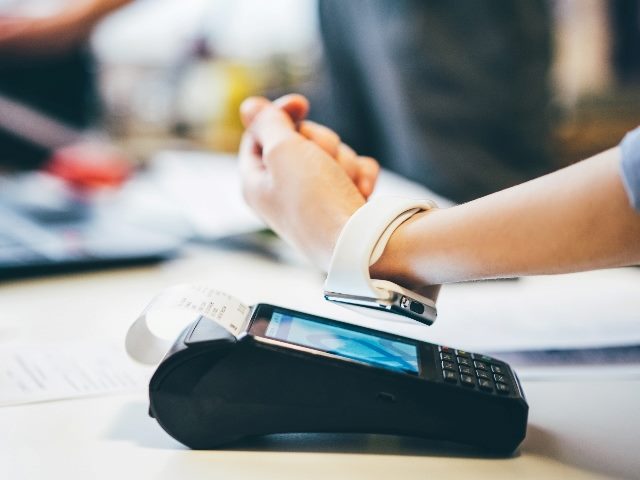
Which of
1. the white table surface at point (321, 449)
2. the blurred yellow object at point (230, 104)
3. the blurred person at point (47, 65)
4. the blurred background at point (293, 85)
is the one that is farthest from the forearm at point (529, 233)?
the blurred yellow object at point (230, 104)

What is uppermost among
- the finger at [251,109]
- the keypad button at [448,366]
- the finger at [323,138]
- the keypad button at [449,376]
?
the finger at [251,109]

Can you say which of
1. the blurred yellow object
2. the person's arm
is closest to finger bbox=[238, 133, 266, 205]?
the person's arm

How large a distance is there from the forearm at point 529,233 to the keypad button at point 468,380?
0.19 feet

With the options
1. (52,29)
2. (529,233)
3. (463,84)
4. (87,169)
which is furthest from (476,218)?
(52,29)

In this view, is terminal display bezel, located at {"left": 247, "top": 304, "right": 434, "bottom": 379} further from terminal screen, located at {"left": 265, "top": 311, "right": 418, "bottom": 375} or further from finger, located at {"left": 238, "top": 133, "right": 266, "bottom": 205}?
finger, located at {"left": 238, "top": 133, "right": 266, "bottom": 205}

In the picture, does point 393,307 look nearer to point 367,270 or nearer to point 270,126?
point 367,270

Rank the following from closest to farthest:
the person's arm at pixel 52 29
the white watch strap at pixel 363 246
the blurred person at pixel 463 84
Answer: the white watch strap at pixel 363 246, the blurred person at pixel 463 84, the person's arm at pixel 52 29

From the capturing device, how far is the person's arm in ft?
4.84

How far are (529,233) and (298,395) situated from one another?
0.51 ft

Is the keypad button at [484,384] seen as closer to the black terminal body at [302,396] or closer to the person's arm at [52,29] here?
the black terminal body at [302,396]

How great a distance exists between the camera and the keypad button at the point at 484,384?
0.42 meters

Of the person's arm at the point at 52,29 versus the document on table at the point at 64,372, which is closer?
the document on table at the point at 64,372

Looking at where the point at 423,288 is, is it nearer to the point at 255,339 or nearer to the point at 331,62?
the point at 255,339

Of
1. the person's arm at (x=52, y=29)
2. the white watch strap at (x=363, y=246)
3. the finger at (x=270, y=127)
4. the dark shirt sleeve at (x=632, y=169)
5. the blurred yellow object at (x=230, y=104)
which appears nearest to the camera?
the dark shirt sleeve at (x=632, y=169)
